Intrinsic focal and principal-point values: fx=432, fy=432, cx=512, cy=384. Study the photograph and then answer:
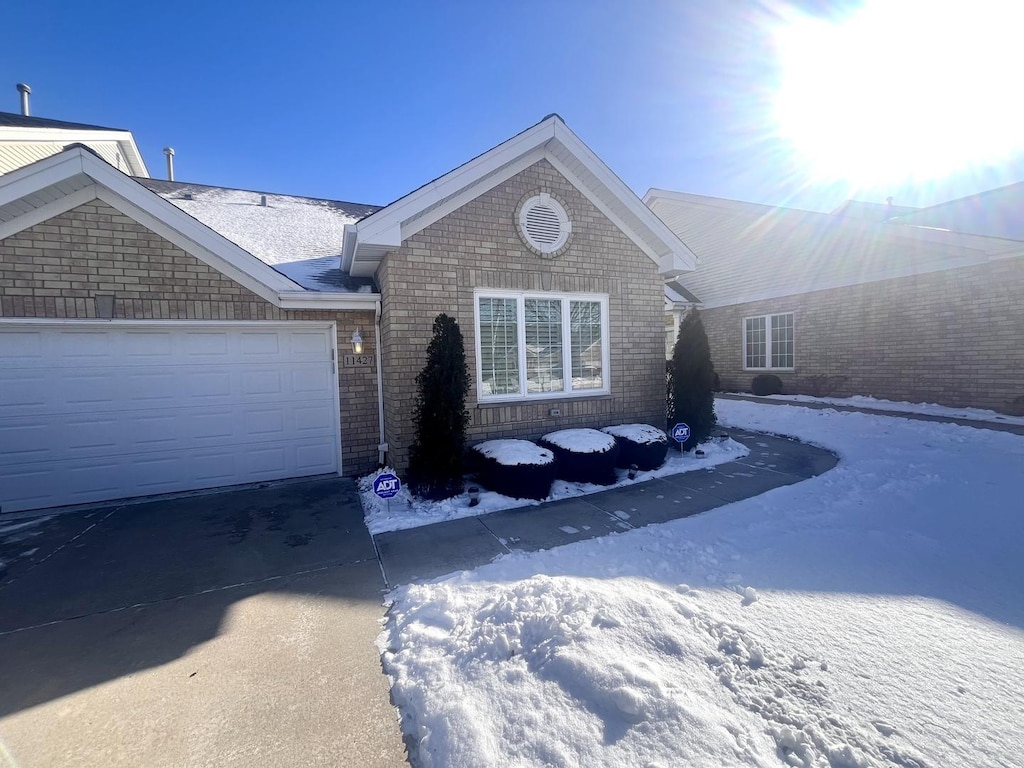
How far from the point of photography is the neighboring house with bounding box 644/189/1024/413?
9188 millimetres

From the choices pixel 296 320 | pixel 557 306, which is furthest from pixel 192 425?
pixel 557 306

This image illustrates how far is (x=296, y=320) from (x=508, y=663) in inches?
236

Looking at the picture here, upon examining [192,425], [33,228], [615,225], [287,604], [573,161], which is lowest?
[287,604]

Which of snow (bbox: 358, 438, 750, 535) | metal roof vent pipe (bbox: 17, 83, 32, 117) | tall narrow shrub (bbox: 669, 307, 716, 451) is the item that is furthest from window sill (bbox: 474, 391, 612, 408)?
metal roof vent pipe (bbox: 17, 83, 32, 117)

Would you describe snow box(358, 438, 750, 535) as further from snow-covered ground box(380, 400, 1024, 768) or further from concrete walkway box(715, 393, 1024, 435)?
concrete walkway box(715, 393, 1024, 435)

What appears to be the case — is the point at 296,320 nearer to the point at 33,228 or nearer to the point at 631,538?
the point at 33,228

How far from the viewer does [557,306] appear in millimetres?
7387

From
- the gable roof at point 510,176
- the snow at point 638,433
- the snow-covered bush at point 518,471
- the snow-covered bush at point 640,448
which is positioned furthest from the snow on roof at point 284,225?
the snow-covered bush at point 640,448

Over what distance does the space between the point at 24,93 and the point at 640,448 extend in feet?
59.0

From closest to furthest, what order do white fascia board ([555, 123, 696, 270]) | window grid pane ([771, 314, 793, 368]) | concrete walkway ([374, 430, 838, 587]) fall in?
1. concrete walkway ([374, 430, 838, 587])
2. white fascia board ([555, 123, 696, 270])
3. window grid pane ([771, 314, 793, 368])

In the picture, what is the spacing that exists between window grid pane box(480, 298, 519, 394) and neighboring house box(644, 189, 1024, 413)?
871 cm

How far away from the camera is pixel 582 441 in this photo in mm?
6387

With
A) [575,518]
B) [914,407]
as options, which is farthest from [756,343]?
[575,518]

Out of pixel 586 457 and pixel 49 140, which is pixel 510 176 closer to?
pixel 586 457
